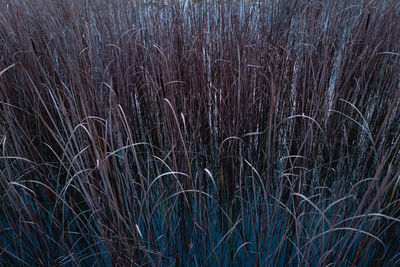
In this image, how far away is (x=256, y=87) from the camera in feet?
4.24

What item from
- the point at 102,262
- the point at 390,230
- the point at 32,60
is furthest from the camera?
the point at 32,60

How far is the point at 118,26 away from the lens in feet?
5.60

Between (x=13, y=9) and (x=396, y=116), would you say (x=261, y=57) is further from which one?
(x=13, y=9)

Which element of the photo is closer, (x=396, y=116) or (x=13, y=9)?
(x=396, y=116)

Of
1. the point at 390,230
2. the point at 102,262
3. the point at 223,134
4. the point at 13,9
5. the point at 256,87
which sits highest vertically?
the point at 13,9

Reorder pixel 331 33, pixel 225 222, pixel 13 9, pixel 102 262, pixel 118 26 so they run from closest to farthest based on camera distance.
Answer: pixel 102 262 < pixel 225 222 < pixel 331 33 < pixel 118 26 < pixel 13 9

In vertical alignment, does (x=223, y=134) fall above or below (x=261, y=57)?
below

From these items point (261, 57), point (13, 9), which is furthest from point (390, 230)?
point (13, 9)

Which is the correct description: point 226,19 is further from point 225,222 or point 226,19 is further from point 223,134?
point 225,222

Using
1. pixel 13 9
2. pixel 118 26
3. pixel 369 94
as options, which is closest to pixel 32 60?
pixel 118 26

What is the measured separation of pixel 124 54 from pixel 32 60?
0.41 meters

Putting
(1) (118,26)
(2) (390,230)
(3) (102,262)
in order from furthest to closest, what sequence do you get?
(1) (118,26), (3) (102,262), (2) (390,230)

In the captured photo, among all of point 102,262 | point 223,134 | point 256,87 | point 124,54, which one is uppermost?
point 124,54

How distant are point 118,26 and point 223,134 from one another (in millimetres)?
931
